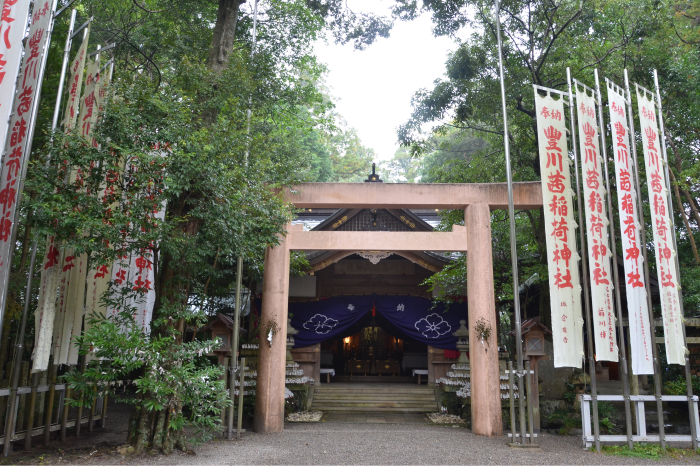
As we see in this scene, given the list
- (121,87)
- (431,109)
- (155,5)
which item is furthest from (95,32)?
(431,109)

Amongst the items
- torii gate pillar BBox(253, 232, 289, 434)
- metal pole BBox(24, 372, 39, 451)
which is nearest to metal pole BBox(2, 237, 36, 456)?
metal pole BBox(24, 372, 39, 451)

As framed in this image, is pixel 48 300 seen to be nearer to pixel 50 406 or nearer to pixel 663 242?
pixel 50 406

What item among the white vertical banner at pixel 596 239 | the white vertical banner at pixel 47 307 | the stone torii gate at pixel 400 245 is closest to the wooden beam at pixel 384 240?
the stone torii gate at pixel 400 245

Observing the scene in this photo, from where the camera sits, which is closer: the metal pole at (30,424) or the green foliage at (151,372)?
the green foliage at (151,372)

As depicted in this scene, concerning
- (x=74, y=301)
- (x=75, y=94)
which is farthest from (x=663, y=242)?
(x=75, y=94)

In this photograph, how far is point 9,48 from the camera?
5414 millimetres

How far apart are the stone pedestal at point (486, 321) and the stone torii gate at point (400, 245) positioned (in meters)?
0.02

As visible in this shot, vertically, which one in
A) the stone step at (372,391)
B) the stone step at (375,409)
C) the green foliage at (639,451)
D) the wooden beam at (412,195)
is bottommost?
the stone step at (375,409)

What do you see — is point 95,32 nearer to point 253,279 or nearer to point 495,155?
point 253,279

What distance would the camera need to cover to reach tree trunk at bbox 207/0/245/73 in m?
8.23

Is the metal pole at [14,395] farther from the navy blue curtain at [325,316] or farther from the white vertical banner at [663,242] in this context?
the white vertical banner at [663,242]

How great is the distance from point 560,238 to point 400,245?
2.52 metres

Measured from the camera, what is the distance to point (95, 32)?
10.4 metres

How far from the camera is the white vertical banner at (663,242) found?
6.55 m
